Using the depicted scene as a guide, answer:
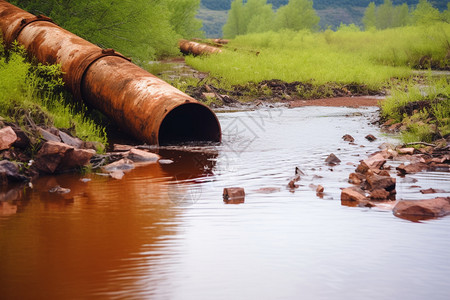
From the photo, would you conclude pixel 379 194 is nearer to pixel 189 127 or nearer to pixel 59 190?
pixel 59 190

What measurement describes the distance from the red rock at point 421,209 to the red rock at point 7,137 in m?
4.00

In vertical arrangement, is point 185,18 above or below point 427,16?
above

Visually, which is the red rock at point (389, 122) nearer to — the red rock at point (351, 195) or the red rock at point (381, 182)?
the red rock at point (381, 182)

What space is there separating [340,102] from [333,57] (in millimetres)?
9247

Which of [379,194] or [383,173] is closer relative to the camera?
[379,194]

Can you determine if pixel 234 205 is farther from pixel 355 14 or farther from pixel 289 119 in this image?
pixel 355 14

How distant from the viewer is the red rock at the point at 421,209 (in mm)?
4363

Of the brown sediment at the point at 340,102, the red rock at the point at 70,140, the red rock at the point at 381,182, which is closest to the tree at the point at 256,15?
the brown sediment at the point at 340,102

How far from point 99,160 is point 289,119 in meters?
5.78

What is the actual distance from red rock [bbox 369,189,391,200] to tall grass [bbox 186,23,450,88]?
1188 cm

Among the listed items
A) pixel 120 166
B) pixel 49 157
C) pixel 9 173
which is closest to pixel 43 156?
pixel 49 157

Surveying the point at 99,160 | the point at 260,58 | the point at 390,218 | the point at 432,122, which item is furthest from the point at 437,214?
the point at 260,58

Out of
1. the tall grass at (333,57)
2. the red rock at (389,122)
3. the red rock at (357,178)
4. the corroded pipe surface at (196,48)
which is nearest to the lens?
the red rock at (357,178)

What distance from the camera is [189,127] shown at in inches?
347
